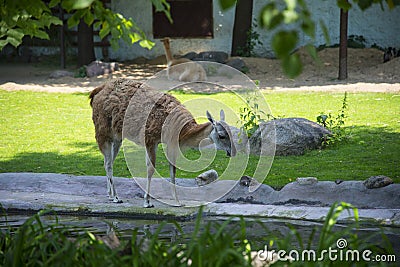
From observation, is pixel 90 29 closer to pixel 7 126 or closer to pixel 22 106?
pixel 22 106

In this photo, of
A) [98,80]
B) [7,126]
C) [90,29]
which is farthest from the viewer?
[90,29]

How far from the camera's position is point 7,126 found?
1293cm

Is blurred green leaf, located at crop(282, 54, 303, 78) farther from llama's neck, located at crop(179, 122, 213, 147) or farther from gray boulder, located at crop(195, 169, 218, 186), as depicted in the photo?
gray boulder, located at crop(195, 169, 218, 186)

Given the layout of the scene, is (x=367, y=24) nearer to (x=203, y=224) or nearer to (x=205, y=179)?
(x=205, y=179)

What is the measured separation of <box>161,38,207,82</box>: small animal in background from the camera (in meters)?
16.8

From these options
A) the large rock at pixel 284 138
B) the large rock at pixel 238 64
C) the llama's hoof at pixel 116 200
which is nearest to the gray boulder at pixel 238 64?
the large rock at pixel 238 64

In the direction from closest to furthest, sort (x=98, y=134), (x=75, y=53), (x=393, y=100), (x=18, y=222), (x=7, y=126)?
(x=18, y=222), (x=98, y=134), (x=7, y=126), (x=393, y=100), (x=75, y=53)

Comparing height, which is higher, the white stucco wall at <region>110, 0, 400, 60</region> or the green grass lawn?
the white stucco wall at <region>110, 0, 400, 60</region>

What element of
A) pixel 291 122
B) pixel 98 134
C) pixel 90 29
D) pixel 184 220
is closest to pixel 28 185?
pixel 98 134

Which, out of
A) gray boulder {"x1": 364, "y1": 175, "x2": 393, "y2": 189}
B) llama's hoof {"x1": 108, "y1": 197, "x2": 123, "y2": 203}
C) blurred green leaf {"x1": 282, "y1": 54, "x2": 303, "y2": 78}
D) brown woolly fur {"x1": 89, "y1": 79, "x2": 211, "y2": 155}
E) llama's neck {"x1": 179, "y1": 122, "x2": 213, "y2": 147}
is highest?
blurred green leaf {"x1": 282, "y1": 54, "x2": 303, "y2": 78}

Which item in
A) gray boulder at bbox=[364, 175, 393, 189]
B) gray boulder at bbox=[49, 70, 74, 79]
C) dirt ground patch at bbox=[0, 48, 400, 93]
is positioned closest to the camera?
gray boulder at bbox=[364, 175, 393, 189]

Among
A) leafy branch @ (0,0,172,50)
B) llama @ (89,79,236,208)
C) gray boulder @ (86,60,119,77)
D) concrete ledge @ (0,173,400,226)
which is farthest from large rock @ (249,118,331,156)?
gray boulder @ (86,60,119,77)

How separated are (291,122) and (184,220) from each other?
3880mm

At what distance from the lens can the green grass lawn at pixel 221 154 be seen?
9.09 meters
